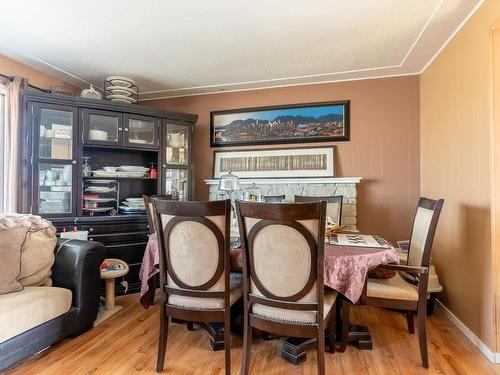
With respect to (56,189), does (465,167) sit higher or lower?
higher

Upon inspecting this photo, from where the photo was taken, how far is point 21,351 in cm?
173

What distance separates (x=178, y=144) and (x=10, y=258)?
2.11 meters

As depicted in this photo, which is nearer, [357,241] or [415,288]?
[415,288]

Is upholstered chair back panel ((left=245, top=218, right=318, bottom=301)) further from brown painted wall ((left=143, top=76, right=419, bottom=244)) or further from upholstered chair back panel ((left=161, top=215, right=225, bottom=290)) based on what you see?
brown painted wall ((left=143, top=76, right=419, bottom=244))

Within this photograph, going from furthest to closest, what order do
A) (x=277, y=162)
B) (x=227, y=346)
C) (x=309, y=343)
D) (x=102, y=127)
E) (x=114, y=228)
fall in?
1. (x=277, y=162)
2. (x=102, y=127)
3. (x=114, y=228)
4. (x=309, y=343)
5. (x=227, y=346)

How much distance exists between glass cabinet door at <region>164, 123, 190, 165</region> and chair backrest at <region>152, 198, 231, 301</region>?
201cm

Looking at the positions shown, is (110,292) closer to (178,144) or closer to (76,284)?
(76,284)

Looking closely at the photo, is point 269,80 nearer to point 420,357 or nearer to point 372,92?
point 372,92

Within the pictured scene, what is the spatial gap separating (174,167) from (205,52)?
140 cm

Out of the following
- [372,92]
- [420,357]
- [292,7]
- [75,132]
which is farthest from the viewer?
[372,92]

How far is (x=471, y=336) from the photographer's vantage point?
82.0 inches

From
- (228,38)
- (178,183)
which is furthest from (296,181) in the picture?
(228,38)

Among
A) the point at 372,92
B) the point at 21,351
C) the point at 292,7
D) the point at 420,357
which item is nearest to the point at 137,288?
the point at 21,351

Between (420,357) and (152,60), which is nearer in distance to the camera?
(420,357)
